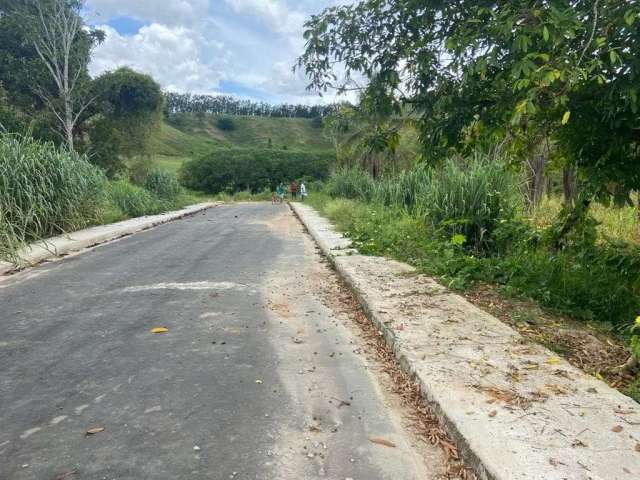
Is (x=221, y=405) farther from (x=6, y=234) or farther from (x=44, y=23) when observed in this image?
(x=44, y=23)

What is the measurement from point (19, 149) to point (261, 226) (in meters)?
6.82

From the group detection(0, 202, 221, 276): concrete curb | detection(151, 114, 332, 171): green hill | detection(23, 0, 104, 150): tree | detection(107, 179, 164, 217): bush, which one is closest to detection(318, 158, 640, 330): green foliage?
detection(0, 202, 221, 276): concrete curb

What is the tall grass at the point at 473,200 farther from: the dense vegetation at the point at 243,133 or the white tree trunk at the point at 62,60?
the dense vegetation at the point at 243,133

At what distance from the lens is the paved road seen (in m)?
2.70

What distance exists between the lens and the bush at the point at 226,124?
104 m

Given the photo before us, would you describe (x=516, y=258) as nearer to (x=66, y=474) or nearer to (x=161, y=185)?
(x=66, y=474)

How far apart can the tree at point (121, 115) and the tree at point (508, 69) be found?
26734mm

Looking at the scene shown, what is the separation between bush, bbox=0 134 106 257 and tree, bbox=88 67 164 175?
16.3 meters

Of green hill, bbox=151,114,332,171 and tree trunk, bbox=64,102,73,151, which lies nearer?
tree trunk, bbox=64,102,73,151

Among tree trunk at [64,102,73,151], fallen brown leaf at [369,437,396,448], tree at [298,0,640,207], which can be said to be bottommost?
fallen brown leaf at [369,437,396,448]

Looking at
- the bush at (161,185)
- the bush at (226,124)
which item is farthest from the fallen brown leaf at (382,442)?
the bush at (226,124)

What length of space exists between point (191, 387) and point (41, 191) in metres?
9.52

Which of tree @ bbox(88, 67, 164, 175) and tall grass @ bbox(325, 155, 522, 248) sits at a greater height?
tree @ bbox(88, 67, 164, 175)

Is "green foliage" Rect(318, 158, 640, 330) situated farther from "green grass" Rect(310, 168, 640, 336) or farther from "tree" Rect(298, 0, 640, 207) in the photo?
"tree" Rect(298, 0, 640, 207)
